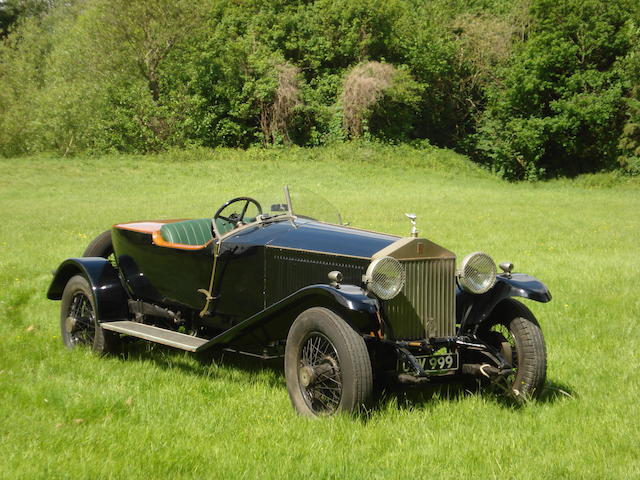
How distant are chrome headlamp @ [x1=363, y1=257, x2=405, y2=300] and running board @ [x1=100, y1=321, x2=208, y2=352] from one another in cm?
163

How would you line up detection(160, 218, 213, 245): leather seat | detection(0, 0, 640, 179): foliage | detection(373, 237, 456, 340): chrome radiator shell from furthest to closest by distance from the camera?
detection(0, 0, 640, 179): foliage < detection(160, 218, 213, 245): leather seat < detection(373, 237, 456, 340): chrome radiator shell

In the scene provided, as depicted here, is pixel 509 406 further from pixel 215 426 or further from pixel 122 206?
pixel 122 206

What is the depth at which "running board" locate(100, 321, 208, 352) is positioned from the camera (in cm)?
553

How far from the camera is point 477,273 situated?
5000 millimetres

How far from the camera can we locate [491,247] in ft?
41.1

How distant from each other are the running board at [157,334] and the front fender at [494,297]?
1.97m

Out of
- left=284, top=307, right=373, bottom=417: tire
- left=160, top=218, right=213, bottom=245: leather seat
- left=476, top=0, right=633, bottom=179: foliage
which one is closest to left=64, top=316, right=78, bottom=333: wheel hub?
left=160, top=218, right=213, bottom=245: leather seat

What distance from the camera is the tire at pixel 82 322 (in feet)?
20.8

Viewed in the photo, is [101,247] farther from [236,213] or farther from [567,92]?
[567,92]

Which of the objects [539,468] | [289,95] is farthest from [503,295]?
[289,95]

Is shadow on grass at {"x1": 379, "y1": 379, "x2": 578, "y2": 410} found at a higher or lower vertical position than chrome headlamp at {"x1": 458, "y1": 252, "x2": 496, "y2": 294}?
lower

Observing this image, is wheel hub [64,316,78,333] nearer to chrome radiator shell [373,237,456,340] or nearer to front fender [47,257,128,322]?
front fender [47,257,128,322]

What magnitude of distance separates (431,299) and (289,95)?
105ft

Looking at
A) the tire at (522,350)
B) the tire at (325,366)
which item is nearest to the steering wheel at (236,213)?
the tire at (325,366)
